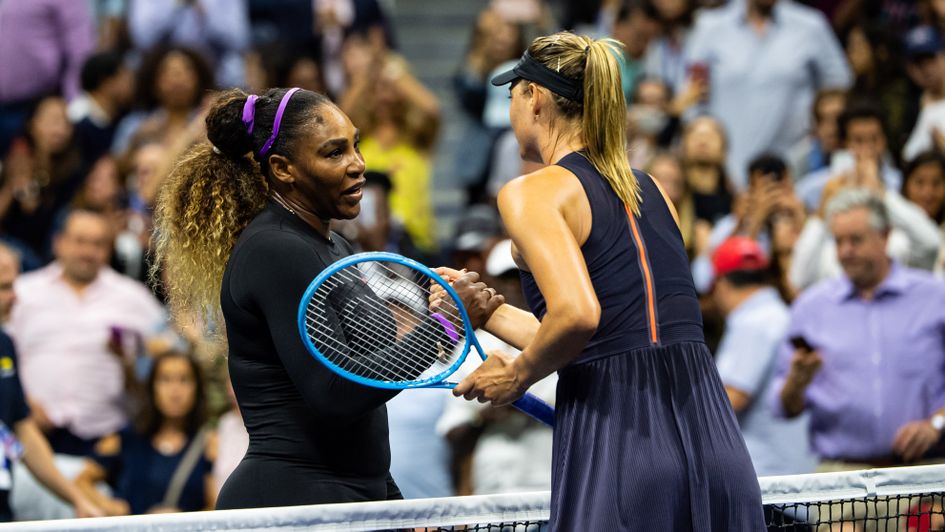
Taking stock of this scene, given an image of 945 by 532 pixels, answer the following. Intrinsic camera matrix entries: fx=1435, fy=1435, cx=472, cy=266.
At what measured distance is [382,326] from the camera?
140 inches

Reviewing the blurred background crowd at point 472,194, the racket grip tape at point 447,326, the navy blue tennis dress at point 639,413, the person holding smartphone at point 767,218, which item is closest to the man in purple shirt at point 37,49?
the blurred background crowd at point 472,194

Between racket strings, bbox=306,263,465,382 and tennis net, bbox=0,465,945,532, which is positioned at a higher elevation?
racket strings, bbox=306,263,465,382

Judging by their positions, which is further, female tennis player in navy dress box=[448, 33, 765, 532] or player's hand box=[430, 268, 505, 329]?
player's hand box=[430, 268, 505, 329]

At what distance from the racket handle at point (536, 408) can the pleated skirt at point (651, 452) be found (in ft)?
0.88

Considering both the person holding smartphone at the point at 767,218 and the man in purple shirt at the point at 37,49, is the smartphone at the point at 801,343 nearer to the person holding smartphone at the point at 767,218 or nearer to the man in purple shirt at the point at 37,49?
the person holding smartphone at the point at 767,218

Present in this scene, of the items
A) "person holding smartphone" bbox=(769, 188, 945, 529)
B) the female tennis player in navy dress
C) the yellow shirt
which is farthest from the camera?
the yellow shirt

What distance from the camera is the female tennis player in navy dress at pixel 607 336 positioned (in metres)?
3.37

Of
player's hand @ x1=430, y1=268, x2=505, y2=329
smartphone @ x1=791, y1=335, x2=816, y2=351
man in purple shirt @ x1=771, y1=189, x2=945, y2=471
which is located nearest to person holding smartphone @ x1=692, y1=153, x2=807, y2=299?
man in purple shirt @ x1=771, y1=189, x2=945, y2=471

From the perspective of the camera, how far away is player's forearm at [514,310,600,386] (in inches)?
128

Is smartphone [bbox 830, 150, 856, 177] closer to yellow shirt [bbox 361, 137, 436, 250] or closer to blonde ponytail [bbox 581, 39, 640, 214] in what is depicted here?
yellow shirt [bbox 361, 137, 436, 250]

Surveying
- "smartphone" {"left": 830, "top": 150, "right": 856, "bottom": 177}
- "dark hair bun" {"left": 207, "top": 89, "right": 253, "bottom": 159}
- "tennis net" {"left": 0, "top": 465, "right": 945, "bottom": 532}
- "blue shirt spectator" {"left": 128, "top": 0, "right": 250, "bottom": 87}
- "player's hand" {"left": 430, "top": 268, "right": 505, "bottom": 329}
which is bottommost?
"tennis net" {"left": 0, "top": 465, "right": 945, "bottom": 532}

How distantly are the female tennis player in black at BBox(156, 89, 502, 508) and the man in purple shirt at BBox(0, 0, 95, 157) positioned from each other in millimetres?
6692

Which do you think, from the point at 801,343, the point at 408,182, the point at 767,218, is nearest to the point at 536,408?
the point at 801,343

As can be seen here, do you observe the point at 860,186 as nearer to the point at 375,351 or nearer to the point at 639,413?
the point at 639,413
